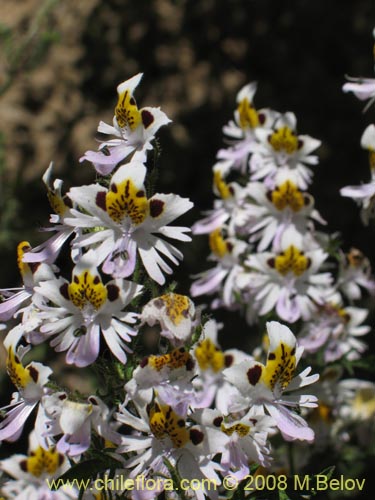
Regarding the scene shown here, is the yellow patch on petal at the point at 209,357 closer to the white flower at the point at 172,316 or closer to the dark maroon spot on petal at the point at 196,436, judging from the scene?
the dark maroon spot on petal at the point at 196,436

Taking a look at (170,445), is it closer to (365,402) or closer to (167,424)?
(167,424)

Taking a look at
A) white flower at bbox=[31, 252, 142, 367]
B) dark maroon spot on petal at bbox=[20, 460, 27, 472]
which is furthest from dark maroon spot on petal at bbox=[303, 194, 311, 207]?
dark maroon spot on petal at bbox=[20, 460, 27, 472]

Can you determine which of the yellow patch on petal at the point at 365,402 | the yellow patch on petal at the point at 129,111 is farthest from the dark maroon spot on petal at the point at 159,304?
the yellow patch on petal at the point at 365,402

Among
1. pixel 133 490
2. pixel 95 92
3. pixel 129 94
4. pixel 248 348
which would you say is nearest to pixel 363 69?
pixel 95 92

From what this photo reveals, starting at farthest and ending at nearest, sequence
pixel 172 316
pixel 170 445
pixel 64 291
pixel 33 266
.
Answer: pixel 33 266, pixel 170 445, pixel 64 291, pixel 172 316

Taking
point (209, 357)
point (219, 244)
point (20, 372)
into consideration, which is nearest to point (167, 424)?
point (20, 372)
